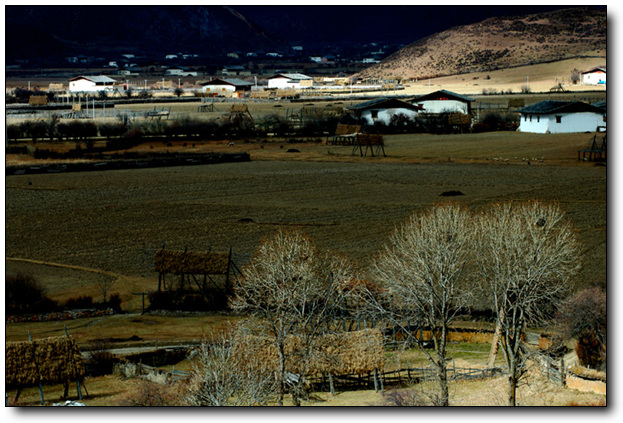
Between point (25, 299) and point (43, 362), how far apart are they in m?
10.3

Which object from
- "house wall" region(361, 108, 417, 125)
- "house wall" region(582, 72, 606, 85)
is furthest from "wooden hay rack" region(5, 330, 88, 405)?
"house wall" region(582, 72, 606, 85)

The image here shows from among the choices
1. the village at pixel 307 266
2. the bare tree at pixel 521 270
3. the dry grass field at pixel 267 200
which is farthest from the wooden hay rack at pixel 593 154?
the bare tree at pixel 521 270

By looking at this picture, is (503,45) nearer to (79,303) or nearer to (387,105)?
(387,105)

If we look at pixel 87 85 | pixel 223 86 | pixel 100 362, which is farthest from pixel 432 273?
pixel 87 85

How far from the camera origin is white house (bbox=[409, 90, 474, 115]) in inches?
4606

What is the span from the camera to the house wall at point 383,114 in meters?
112

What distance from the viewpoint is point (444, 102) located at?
119188mm

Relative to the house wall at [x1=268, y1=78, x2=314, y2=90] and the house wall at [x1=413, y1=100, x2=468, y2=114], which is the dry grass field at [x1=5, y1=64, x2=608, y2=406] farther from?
the house wall at [x1=268, y1=78, x2=314, y2=90]

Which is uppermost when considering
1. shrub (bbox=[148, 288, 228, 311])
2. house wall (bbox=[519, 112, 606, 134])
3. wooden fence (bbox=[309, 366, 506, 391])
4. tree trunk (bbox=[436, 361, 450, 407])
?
house wall (bbox=[519, 112, 606, 134])

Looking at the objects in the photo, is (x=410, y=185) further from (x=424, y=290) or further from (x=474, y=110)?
(x=474, y=110)

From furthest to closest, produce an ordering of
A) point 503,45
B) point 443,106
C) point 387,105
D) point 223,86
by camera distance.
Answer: point 223,86
point 503,45
point 443,106
point 387,105

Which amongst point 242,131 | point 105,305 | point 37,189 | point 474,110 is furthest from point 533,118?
point 105,305

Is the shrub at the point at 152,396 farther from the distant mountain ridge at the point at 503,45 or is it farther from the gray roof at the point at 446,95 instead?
the gray roof at the point at 446,95

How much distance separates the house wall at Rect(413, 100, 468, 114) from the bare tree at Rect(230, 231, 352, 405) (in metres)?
81.3
